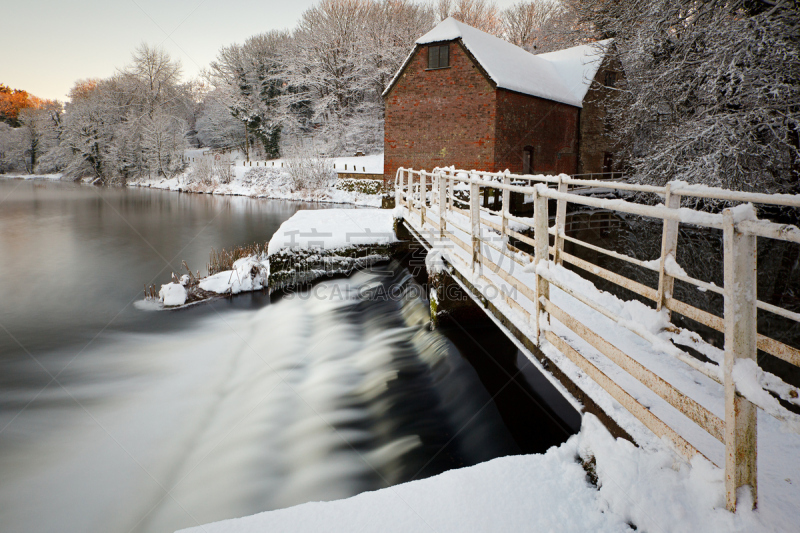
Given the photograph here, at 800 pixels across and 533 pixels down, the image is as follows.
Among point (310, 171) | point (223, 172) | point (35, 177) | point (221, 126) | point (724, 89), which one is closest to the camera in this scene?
point (724, 89)

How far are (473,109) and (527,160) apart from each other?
452 centimetres

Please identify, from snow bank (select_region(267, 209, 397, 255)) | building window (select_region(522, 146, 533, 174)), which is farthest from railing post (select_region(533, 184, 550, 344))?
building window (select_region(522, 146, 533, 174))

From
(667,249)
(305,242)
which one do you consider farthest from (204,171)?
(667,249)

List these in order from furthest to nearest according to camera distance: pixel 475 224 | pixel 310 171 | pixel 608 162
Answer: pixel 310 171, pixel 608 162, pixel 475 224

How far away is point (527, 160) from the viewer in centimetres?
2506

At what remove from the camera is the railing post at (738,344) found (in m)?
1.74

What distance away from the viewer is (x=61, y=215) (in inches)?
1003

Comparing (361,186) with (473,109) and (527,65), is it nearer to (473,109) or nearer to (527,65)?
(473,109)

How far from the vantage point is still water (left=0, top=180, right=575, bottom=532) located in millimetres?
4902

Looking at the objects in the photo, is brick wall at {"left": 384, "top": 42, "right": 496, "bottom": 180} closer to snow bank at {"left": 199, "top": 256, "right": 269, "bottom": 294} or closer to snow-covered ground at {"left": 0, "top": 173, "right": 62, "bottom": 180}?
snow bank at {"left": 199, "top": 256, "right": 269, "bottom": 294}

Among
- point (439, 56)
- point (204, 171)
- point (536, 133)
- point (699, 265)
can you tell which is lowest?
point (699, 265)

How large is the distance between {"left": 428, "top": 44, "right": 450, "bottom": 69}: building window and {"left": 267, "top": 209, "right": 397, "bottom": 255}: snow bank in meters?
14.2

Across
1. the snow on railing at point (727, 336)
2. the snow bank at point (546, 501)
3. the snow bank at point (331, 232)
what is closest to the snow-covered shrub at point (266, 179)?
the snow bank at point (331, 232)

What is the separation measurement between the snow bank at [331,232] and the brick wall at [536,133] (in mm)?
12828
